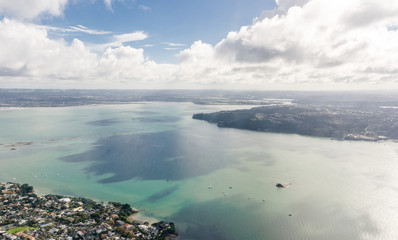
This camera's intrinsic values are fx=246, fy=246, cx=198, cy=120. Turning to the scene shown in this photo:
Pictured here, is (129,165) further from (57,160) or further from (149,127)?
(149,127)

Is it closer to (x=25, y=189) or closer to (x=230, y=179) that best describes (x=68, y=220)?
(x=25, y=189)

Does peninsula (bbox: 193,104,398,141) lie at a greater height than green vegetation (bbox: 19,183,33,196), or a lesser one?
greater

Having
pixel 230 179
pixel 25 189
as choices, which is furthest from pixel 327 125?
pixel 25 189

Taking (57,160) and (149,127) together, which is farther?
(149,127)

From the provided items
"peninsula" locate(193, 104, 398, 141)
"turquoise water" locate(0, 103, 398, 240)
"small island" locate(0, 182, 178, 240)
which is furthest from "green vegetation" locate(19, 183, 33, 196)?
"peninsula" locate(193, 104, 398, 141)

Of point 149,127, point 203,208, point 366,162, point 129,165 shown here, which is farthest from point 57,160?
point 366,162

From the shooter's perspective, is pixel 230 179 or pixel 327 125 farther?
pixel 327 125

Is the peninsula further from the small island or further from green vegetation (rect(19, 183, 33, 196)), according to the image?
green vegetation (rect(19, 183, 33, 196))
